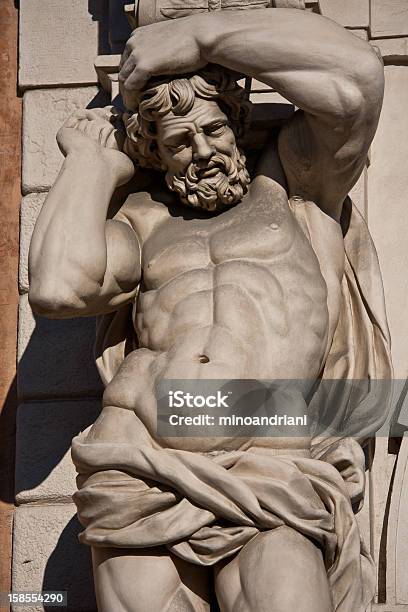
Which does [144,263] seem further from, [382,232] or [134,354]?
[382,232]

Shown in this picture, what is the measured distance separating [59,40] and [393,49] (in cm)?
112

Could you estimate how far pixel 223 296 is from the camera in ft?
17.7

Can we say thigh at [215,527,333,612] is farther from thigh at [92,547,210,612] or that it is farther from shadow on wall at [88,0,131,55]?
shadow on wall at [88,0,131,55]

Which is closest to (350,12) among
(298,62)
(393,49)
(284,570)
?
(393,49)

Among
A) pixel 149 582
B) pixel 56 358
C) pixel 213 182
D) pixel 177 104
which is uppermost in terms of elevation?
pixel 177 104

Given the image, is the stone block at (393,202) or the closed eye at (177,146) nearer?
the closed eye at (177,146)

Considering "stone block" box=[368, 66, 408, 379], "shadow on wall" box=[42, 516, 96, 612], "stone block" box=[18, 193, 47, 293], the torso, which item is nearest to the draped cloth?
the torso

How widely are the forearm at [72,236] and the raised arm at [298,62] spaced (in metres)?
0.26

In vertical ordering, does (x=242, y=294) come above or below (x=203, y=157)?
below

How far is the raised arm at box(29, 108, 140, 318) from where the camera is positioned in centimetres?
538

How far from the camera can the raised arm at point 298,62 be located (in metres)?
5.36

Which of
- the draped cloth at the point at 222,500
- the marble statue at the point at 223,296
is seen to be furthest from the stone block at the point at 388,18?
the draped cloth at the point at 222,500

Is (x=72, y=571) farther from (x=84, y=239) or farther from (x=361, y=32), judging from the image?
(x=361, y=32)

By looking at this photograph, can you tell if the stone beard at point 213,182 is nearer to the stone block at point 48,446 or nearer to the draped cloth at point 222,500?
the draped cloth at point 222,500
